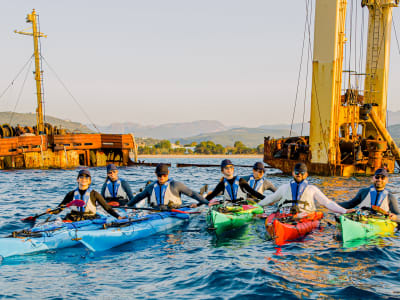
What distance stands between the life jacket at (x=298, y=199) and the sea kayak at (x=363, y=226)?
1040mm

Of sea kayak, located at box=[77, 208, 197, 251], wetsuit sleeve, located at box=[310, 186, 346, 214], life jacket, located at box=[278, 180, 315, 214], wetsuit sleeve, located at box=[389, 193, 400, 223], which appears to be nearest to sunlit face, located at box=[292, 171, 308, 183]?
life jacket, located at box=[278, 180, 315, 214]

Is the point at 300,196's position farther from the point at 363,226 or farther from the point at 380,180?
the point at 380,180

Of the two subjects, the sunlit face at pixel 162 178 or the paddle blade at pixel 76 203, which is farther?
the sunlit face at pixel 162 178

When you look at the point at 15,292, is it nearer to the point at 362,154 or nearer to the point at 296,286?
the point at 296,286

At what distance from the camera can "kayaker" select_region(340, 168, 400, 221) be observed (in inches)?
435

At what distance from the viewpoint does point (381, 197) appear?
1130 cm

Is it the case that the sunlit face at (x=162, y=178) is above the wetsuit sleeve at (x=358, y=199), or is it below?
above

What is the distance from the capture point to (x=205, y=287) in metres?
7.87

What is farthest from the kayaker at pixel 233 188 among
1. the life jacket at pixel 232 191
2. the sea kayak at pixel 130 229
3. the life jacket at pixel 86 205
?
the life jacket at pixel 86 205

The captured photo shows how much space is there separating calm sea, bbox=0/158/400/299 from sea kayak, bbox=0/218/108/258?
20cm

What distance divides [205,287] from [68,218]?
208 inches

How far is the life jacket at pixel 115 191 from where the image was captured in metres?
14.2

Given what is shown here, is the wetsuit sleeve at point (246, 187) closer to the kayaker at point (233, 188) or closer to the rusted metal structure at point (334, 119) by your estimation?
the kayaker at point (233, 188)

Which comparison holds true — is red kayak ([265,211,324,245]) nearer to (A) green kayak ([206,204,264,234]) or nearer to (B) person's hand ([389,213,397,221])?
(A) green kayak ([206,204,264,234])
